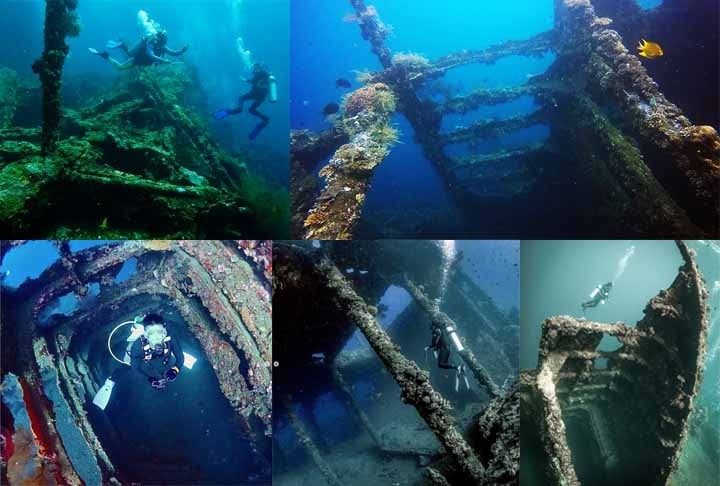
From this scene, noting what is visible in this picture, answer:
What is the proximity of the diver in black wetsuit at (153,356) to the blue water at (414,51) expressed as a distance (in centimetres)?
343

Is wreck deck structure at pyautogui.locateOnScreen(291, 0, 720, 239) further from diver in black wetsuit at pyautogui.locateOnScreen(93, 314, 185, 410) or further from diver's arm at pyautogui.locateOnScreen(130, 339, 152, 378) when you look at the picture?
diver's arm at pyautogui.locateOnScreen(130, 339, 152, 378)

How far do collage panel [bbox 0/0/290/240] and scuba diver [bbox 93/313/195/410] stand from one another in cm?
126

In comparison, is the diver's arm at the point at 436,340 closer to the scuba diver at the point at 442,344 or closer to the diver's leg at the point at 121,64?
the scuba diver at the point at 442,344

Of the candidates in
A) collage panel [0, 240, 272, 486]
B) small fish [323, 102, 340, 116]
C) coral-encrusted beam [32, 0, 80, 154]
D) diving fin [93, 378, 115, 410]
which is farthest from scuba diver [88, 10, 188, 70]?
diving fin [93, 378, 115, 410]

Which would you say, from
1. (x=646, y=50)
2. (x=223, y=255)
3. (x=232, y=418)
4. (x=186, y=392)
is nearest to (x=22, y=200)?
(x=223, y=255)

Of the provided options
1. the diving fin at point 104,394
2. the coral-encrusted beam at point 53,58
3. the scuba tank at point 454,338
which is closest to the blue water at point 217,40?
the coral-encrusted beam at point 53,58

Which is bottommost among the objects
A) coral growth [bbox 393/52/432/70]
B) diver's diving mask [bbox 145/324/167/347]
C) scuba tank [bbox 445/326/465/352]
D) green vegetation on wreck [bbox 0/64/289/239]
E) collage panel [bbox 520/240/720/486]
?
collage panel [bbox 520/240/720/486]

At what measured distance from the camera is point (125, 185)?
4605 millimetres

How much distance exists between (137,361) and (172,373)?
20.9 inches

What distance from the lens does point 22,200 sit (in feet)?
13.6

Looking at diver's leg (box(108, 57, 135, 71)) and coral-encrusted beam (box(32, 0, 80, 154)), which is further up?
diver's leg (box(108, 57, 135, 71))

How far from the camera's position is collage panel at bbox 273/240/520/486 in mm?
4125

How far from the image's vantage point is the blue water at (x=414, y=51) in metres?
6.27

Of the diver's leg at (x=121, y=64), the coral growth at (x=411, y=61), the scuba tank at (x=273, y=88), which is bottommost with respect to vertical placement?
the scuba tank at (x=273, y=88)
